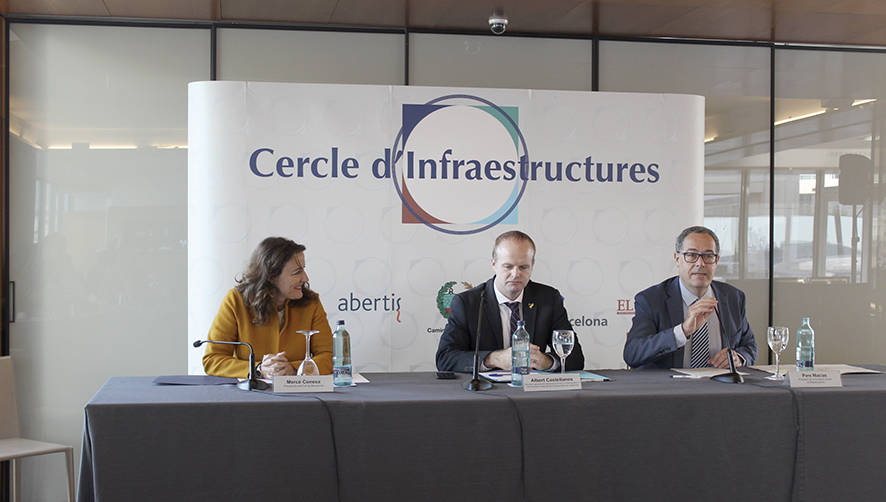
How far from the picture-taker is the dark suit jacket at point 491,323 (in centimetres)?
363

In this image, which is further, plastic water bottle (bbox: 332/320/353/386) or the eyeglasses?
the eyeglasses

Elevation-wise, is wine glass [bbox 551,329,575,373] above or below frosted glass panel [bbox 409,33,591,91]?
below

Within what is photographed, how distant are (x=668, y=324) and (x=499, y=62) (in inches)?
92.2

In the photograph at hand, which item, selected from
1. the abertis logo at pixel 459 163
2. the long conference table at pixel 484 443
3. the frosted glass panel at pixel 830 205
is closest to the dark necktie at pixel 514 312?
the long conference table at pixel 484 443

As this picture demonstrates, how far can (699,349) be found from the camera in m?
3.61

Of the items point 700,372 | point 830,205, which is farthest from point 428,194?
point 830,205

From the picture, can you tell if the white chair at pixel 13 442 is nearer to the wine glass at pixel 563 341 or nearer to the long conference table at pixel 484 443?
the long conference table at pixel 484 443

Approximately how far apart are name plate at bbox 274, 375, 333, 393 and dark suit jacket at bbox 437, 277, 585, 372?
87cm

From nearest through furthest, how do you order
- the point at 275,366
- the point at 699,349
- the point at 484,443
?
1. the point at 484,443
2. the point at 275,366
3. the point at 699,349

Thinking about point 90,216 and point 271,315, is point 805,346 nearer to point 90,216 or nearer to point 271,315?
point 271,315

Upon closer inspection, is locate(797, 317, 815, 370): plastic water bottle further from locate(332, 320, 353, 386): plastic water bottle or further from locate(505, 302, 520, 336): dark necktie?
locate(332, 320, 353, 386): plastic water bottle

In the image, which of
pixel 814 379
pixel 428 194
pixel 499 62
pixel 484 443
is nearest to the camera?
pixel 484 443

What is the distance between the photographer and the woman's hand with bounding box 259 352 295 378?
309cm

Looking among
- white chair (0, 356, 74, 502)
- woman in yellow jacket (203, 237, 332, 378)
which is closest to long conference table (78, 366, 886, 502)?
woman in yellow jacket (203, 237, 332, 378)
